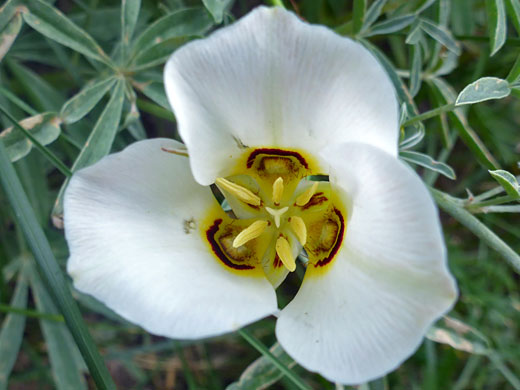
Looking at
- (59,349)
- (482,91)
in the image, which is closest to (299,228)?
(482,91)

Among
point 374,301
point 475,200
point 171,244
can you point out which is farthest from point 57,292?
point 475,200

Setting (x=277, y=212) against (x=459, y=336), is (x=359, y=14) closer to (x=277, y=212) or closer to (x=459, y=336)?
(x=277, y=212)

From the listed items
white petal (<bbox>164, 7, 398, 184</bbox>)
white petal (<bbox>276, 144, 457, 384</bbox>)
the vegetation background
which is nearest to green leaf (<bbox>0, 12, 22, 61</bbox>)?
the vegetation background

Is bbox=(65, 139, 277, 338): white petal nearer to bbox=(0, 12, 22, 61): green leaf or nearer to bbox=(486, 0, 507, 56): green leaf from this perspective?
bbox=(0, 12, 22, 61): green leaf

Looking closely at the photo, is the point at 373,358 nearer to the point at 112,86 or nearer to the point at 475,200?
the point at 475,200

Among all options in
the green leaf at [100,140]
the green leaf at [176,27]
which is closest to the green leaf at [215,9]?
the green leaf at [176,27]
